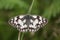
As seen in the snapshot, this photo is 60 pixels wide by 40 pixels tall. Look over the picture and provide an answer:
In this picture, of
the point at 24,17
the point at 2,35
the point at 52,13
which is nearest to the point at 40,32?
the point at 52,13

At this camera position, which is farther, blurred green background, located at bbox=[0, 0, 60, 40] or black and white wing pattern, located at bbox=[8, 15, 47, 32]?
blurred green background, located at bbox=[0, 0, 60, 40]

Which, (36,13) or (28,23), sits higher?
(36,13)

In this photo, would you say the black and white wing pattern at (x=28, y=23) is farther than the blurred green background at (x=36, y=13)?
No

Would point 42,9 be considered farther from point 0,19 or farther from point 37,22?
point 37,22
